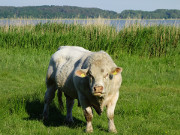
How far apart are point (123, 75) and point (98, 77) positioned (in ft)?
21.2

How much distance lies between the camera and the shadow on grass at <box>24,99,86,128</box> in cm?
576

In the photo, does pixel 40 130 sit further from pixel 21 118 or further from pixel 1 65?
pixel 1 65

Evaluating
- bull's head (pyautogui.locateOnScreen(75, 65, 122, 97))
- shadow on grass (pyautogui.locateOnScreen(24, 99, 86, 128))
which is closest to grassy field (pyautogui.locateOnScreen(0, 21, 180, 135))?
shadow on grass (pyautogui.locateOnScreen(24, 99, 86, 128))

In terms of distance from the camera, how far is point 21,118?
5.86 metres

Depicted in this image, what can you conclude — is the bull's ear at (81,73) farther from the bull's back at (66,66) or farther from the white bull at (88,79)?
the bull's back at (66,66)

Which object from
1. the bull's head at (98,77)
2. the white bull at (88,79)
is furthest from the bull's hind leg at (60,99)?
the bull's head at (98,77)

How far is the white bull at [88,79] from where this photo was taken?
4461mm

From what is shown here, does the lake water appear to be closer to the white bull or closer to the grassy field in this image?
the grassy field

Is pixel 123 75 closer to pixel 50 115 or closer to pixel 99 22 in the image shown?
pixel 50 115

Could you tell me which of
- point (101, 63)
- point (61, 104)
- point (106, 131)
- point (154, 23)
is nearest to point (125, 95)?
point (61, 104)

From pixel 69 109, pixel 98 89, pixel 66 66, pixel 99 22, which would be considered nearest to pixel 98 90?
pixel 98 89

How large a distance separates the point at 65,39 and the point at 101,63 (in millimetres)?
11069

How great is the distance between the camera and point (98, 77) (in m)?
4.38

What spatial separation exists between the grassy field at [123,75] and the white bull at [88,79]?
46cm
